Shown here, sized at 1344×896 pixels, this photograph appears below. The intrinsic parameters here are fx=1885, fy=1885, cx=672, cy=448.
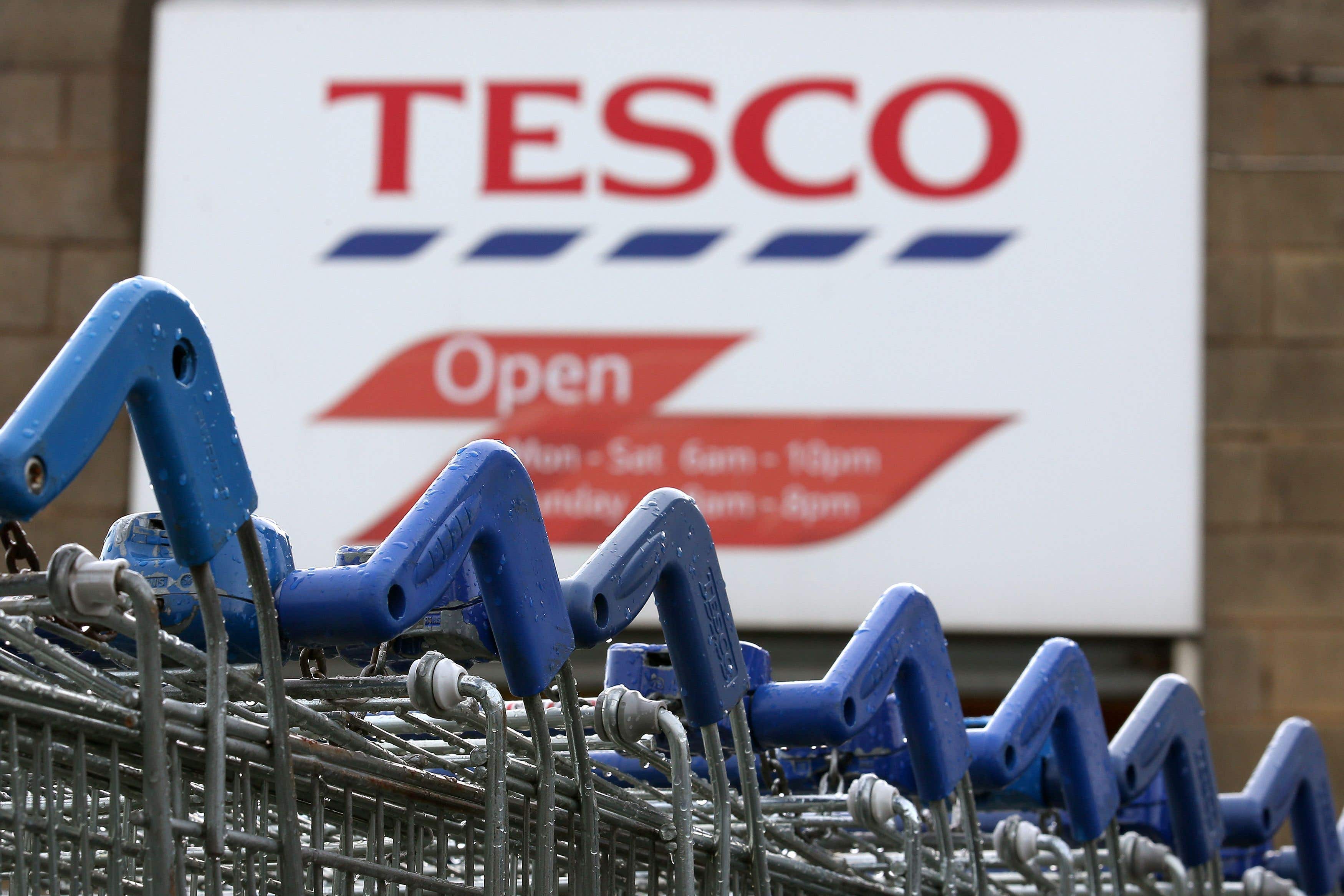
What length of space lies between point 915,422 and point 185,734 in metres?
6.62

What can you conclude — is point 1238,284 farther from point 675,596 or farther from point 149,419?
point 149,419

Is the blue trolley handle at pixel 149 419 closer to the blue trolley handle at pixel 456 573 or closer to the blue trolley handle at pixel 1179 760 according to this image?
the blue trolley handle at pixel 456 573

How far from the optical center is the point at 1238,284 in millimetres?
8102

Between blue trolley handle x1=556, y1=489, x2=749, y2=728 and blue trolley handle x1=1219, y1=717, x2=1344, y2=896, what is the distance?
1764mm

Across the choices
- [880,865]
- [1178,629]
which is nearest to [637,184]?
[1178,629]

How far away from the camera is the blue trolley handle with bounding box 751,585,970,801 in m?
2.23

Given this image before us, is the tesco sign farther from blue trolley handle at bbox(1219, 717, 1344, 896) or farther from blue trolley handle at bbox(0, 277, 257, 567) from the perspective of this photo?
blue trolley handle at bbox(0, 277, 257, 567)

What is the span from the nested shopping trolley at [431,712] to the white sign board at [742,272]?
507 centimetres

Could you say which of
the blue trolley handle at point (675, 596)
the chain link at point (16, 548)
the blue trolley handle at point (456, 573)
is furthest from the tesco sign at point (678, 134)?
the chain link at point (16, 548)

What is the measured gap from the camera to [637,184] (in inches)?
324

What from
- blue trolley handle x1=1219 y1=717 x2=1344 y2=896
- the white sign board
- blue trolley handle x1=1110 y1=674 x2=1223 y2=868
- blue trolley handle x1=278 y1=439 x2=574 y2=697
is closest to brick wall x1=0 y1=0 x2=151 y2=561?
the white sign board

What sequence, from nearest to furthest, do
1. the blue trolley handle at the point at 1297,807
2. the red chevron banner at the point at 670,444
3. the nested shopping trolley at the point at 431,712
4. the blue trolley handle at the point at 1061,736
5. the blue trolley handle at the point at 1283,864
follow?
the nested shopping trolley at the point at 431,712, the blue trolley handle at the point at 1061,736, the blue trolley handle at the point at 1297,807, the blue trolley handle at the point at 1283,864, the red chevron banner at the point at 670,444

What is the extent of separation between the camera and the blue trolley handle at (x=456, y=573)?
1.57 meters

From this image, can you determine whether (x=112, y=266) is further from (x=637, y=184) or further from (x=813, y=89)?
(x=813, y=89)
